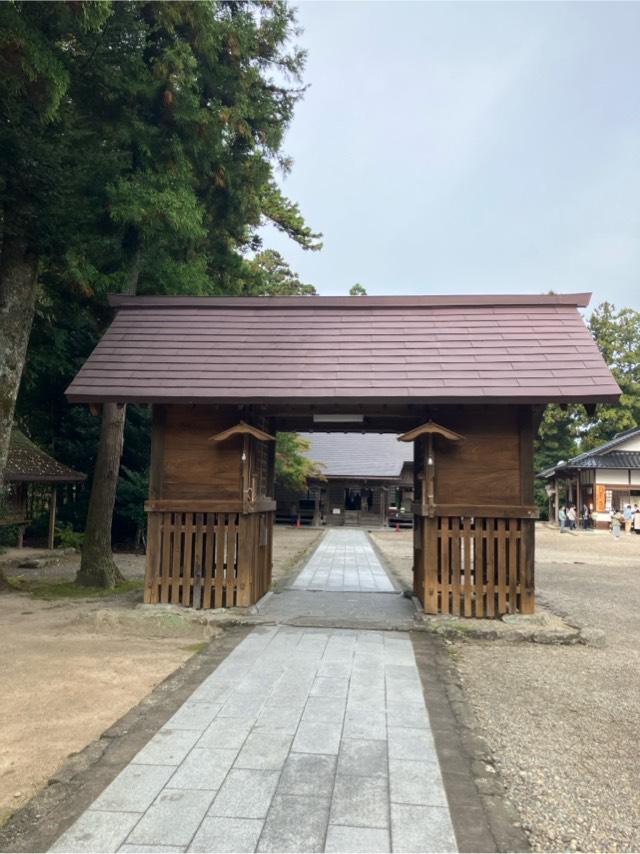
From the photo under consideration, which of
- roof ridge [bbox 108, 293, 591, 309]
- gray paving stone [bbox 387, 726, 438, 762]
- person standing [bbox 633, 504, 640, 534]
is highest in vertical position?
roof ridge [bbox 108, 293, 591, 309]

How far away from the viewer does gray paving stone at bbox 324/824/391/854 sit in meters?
2.53

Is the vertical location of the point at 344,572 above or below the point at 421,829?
below

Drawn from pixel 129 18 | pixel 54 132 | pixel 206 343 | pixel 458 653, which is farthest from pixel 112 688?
pixel 129 18

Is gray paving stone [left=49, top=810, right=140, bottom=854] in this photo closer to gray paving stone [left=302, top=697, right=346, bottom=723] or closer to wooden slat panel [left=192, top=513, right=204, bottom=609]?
gray paving stone [left=302, top=697, right=346, bottom=723]

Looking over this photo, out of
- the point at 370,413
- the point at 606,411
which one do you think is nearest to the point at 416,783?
the point at 370,413

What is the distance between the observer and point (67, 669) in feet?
17.1

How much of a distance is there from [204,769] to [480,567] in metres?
4.70

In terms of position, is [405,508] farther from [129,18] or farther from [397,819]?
[397,819]

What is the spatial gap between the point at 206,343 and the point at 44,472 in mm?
7187

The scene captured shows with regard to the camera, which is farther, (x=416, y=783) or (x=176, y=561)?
(x=176, y=561)

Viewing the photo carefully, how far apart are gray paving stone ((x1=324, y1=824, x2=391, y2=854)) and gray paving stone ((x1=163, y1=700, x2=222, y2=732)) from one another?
4.82 ft

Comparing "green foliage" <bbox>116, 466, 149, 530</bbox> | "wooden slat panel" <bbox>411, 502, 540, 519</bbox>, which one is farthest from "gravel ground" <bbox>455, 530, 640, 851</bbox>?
"green foliage" <bbox>116, 466, 149, 530</bbox>

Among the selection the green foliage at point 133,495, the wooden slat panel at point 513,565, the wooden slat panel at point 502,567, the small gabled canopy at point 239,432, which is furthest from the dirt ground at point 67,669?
the green foliage at point 133,495

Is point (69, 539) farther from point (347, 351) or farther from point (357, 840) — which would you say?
point (357, 840)
